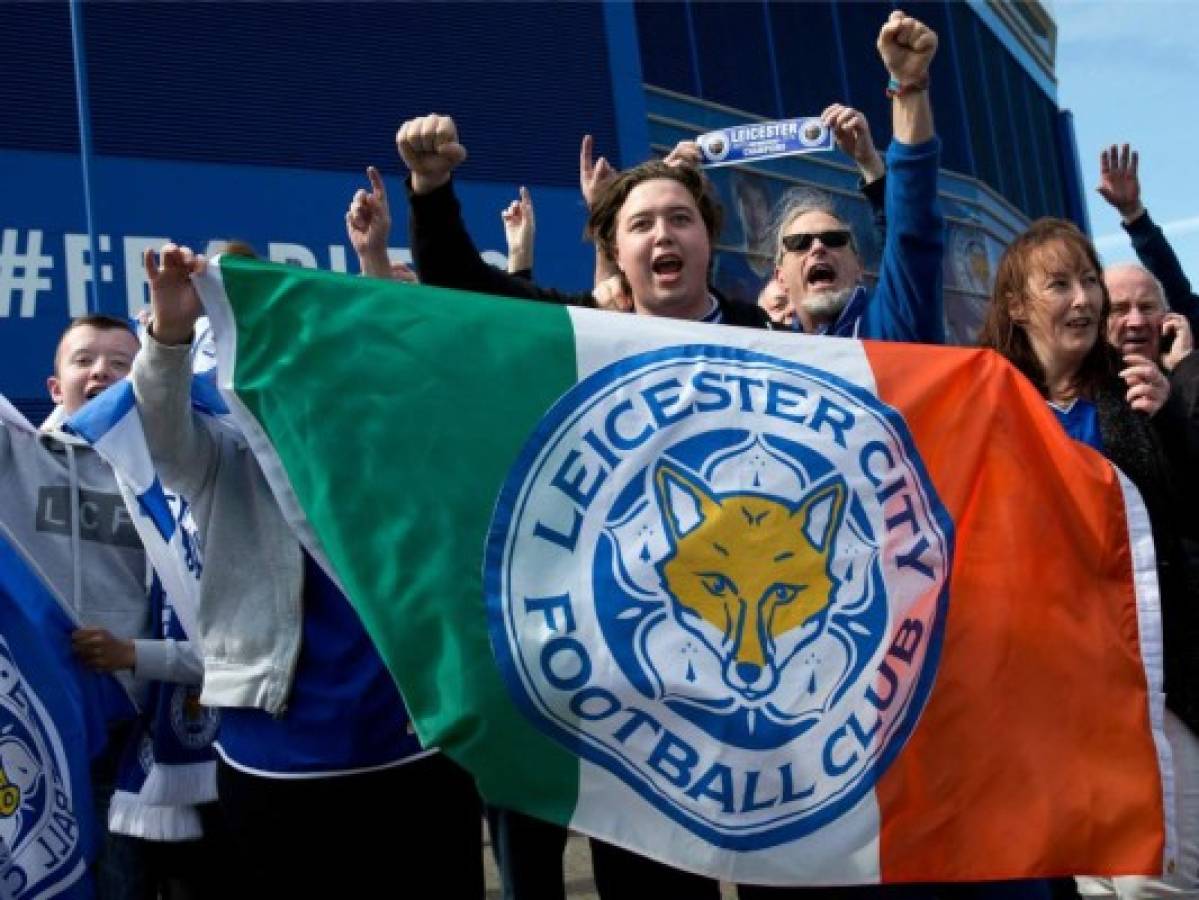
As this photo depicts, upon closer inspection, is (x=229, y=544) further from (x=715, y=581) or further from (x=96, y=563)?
(x=715, y=581)

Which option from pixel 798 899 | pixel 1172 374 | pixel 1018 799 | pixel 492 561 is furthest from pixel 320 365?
pixel 1172 374

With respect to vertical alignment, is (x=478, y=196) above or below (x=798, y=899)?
above

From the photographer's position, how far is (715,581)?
2.61 m

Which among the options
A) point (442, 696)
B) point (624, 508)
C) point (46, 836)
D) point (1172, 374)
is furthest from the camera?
point (1172, 374)

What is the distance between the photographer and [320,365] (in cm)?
264

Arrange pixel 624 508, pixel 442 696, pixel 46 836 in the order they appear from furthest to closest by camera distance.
Result: pixel 46 836
pixel 624 508
pixel 442 696

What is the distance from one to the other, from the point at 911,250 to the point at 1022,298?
1.76ft

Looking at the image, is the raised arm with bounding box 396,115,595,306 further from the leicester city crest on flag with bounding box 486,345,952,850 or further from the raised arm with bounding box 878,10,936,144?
the raised arm with bounding box 878,10,936,144

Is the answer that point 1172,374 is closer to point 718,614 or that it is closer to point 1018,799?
point 1018,799

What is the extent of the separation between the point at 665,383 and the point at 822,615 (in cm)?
Result: 51

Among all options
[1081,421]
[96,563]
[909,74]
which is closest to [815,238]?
[909,74]

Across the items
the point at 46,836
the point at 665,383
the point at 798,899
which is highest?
the point at 665,383

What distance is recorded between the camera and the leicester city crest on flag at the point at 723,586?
2504mm

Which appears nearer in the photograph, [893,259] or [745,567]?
[745,567]
